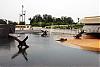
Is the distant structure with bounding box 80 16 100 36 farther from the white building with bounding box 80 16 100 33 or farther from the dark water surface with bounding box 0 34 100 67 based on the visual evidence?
the dark water surface with bounding box 0 34 100 67

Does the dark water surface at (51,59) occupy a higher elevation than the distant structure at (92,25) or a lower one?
lower

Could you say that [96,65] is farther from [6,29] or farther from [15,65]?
[6,29]

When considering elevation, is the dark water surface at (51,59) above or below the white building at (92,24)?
below

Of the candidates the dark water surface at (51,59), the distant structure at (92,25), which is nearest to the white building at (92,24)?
the distant structure at (92,25)

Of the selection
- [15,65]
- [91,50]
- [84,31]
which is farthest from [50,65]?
[84,31]

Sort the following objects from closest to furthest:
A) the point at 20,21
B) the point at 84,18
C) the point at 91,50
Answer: the point at 91,50, the point at 84,18, the point at 20,21

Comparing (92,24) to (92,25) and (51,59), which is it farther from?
(51,59)

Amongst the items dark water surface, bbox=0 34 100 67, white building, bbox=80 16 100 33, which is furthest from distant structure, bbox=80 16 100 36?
dark water surface, bbox=0 34 100 67

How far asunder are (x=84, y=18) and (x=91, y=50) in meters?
10.9

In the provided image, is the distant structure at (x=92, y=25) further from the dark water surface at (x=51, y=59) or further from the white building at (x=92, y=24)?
the dark water surface at (x=51, y=59)

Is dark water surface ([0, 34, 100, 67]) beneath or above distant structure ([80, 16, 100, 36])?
beneath

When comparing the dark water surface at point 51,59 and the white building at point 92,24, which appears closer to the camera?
the dark water surface at point 51,59

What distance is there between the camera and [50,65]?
36.1ft

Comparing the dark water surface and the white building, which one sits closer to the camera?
the dark water surface
